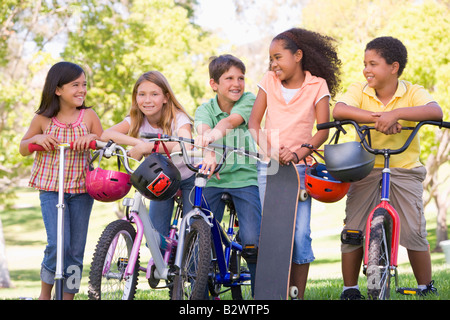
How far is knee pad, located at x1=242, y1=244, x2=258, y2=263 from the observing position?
15.4ft

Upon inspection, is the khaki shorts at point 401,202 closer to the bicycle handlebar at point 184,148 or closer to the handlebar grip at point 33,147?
the bicycle handlebar at point 184,148

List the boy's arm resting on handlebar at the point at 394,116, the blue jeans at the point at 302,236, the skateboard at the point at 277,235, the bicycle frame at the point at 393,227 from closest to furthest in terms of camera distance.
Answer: the bicycle frame at the point at 393,227 → the boy's arm resting on handlebar at the point at 394,116 → the skateboard at the point at 277,235 → the blue jeans at the point at 302,236

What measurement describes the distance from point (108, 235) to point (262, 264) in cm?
121

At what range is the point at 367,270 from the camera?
383 centimetres

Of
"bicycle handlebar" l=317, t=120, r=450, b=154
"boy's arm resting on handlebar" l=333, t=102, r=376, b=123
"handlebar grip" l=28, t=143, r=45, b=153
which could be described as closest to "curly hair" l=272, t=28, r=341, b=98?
"boy's arm resting on handlebar" l=333, t=102, r=376, b=123

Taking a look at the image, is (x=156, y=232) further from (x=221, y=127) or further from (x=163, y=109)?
(x=163, y=109)

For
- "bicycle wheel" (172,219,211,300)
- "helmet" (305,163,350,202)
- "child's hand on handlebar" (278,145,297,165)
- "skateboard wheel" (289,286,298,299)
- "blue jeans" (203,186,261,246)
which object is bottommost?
"skateboard wheel" (289,286,298,299)

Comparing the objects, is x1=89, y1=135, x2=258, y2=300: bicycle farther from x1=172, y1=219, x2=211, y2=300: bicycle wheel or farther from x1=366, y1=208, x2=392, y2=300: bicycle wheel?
x1=366, y1=208, x2=392, y2=300: bicycle wheel

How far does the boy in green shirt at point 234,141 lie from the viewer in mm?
4828

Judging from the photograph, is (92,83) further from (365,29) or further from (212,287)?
(212,287)

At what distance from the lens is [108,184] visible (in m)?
4.22

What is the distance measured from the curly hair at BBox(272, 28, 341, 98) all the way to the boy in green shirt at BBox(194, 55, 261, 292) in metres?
0.53

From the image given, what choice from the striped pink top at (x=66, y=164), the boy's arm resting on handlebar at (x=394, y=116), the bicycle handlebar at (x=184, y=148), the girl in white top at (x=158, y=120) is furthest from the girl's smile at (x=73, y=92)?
the boy's arm resting on handlebar at (x=394, y=116)

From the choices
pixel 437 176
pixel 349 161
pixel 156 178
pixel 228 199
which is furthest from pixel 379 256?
pixel 437 176
